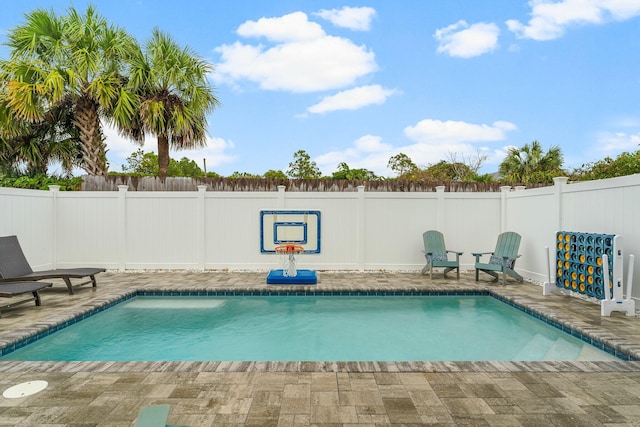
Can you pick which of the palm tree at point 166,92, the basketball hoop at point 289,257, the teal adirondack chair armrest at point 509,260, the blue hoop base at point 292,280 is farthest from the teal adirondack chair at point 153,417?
the palm tree at point 166,92

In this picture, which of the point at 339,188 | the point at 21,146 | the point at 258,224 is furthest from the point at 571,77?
the point at 21,146

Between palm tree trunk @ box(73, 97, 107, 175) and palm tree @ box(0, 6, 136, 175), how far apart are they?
0.03m

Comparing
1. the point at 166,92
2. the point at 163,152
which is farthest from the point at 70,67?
the point at 163,152

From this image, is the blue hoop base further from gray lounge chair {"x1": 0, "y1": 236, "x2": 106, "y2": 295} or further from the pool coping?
gray lounge chair {"x1": 0, "y1": 236, "x2": 106, "y2": 295}

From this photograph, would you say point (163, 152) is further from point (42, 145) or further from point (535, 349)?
point (535, 349)

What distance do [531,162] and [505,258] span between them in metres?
17.1

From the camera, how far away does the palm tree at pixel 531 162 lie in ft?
70.9

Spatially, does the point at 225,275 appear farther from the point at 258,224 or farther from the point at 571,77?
the point at 571,77

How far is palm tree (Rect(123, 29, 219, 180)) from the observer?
11.5 m

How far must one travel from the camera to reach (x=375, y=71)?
16.3 meters

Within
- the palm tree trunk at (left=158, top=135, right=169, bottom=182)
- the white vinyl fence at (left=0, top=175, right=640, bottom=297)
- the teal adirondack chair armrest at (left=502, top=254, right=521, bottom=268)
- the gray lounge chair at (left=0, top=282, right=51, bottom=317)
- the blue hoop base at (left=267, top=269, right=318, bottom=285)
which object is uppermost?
the palm tree trunk at (left=158, top=135, right=169, bottom=182)

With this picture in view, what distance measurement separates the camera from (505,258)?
7.22 meters

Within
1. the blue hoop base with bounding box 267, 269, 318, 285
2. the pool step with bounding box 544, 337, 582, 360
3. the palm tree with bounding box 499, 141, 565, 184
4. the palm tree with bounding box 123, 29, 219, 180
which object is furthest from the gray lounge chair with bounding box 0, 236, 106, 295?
the palm tree with bounding box 499, 141, 565, 184

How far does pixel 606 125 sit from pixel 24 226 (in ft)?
65.2
